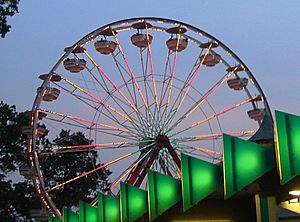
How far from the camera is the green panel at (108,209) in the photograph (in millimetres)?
13508

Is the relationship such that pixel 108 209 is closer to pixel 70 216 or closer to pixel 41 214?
pixel 70 216

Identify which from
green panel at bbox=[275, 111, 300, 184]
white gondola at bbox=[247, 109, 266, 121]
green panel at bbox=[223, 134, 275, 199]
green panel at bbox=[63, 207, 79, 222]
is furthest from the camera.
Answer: white gondola at bbox=[247, 109, 266, 121]

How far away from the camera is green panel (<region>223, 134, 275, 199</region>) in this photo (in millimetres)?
7953

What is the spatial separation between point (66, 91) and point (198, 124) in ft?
15.4

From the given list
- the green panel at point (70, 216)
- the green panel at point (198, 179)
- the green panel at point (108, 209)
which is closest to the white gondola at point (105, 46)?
the green panel at point (70, 216)

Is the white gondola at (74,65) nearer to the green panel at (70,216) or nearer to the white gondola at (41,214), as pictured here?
the white gondola at (41,214)

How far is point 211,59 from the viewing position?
2469cm

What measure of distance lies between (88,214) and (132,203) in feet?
10.9

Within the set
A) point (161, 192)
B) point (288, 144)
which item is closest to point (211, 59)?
point (161, 192)

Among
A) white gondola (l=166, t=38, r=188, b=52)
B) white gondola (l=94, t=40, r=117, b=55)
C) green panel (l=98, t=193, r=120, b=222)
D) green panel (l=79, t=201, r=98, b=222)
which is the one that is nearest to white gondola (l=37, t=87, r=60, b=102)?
white gondola (l=94, t=40, r=117, b=55)

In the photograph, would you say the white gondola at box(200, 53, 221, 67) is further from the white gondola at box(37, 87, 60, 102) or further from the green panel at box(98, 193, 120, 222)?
the green panel at box(98, 193, 120, 222)

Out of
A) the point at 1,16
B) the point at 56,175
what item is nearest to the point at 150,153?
the point at 1,16

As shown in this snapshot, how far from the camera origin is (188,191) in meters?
9.11

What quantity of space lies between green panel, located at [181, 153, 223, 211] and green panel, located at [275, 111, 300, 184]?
161cm
